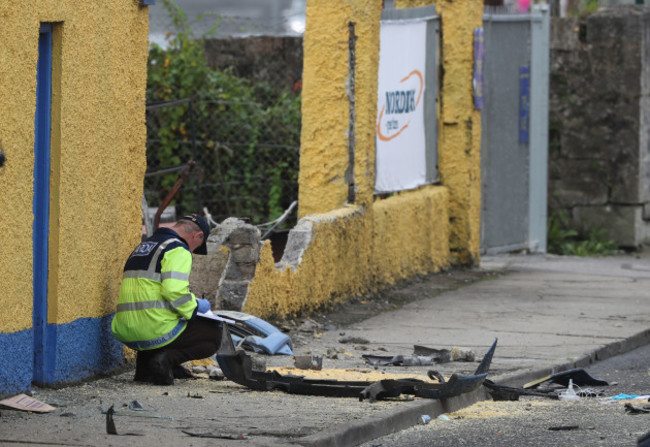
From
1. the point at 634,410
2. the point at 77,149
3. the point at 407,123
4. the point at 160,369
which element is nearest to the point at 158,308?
the point at 160,369

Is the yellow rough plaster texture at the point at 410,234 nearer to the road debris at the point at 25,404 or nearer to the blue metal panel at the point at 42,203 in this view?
the blue metal panel at the point at 42,203

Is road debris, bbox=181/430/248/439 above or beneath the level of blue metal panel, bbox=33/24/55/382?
beneath

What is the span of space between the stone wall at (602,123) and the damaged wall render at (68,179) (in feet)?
31.6

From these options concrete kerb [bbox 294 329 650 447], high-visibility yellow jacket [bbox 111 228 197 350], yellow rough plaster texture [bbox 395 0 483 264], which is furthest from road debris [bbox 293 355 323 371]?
yellow rough plaster texture [bbox 395 0 483 264]

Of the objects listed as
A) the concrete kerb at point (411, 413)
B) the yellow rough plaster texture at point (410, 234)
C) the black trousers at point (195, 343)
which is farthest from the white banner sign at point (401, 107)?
the black trousers at point (195, 343)

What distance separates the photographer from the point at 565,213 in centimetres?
1731

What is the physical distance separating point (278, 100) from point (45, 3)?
8.89 m

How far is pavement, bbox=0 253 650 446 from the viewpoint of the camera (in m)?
6.32

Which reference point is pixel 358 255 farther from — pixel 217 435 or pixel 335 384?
pixel 217 435

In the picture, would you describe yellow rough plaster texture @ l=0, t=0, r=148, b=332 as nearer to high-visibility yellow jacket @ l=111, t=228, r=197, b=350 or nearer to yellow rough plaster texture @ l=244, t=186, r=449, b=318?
high-visibility yellow jacket @ l=111, t=228, r=197, b=350

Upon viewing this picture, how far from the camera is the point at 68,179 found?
748 centimetres

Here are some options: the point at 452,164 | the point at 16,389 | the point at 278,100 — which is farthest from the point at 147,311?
the point at 278,100

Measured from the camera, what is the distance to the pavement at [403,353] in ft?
20.7

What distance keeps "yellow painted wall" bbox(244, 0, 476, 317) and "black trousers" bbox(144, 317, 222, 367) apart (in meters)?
1.72
